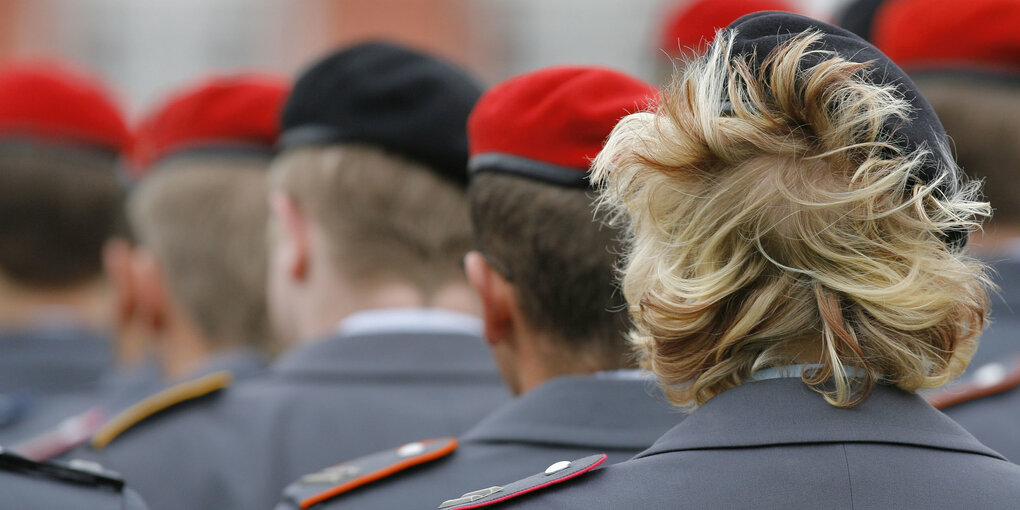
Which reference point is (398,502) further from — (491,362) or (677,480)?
(491,362)

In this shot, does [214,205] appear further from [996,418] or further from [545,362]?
[996,418]

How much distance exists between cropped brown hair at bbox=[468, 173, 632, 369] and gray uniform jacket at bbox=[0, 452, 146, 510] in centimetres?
72

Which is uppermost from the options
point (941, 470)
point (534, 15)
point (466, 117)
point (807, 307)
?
point (534, 15)

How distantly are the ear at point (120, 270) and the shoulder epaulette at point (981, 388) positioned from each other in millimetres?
2465

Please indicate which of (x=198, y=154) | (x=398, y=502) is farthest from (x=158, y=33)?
(x=398, y=502)

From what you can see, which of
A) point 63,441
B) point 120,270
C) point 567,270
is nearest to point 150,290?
point 120,270

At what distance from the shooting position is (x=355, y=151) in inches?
109

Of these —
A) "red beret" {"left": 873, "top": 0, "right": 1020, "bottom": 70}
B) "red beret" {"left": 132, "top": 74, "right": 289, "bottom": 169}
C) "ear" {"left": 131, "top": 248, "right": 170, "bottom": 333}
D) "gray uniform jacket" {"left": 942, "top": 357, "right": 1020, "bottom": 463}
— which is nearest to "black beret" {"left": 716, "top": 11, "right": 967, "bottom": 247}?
"gray uniform jacket" {"left": 942, "top": 357, "right": 1020, "bottom": 463}

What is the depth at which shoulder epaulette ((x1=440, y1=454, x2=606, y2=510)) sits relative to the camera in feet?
4.78

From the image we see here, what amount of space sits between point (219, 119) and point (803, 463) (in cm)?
265

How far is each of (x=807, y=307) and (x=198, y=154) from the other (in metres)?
2.52

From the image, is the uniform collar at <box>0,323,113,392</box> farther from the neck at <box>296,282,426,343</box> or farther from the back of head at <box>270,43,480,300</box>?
the neck at <box>296,282,426,343</box>

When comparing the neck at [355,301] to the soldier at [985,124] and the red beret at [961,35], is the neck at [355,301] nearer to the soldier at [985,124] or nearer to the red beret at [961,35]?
the soldier at [985,124]

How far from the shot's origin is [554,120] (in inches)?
81.7
